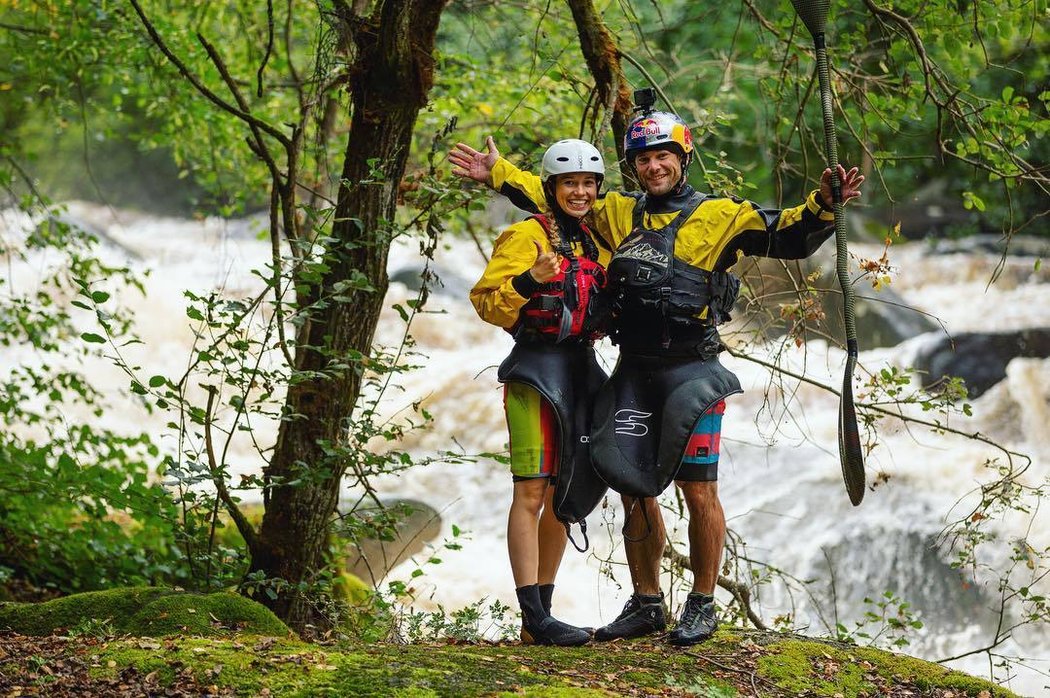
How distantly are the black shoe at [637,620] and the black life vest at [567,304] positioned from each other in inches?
42.4

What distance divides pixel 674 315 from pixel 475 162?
995mm

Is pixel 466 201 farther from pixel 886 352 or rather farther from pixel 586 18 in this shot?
pixel 886 352

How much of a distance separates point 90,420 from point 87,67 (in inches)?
207

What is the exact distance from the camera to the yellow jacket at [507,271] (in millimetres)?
3957

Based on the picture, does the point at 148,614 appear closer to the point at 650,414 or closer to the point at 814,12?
the point at 650,414

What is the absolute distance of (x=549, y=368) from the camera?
4.11 meters

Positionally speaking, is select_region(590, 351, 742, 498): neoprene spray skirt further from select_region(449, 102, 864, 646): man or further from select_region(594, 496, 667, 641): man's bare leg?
select_region(594, 496, 667, 641): man's bare leg

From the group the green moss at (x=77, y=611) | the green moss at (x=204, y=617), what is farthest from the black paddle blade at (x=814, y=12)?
the green moss at (x=77, y=611)

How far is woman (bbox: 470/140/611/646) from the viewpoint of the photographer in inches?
159

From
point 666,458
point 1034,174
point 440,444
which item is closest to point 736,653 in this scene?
point 666,458

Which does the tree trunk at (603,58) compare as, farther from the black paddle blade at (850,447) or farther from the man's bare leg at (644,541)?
the black paddle blade at (850,447)

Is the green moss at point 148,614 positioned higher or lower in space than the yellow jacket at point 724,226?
lower

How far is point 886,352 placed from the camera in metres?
12.7

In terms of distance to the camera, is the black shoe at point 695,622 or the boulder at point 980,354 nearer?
the black shoe at point 695,622
